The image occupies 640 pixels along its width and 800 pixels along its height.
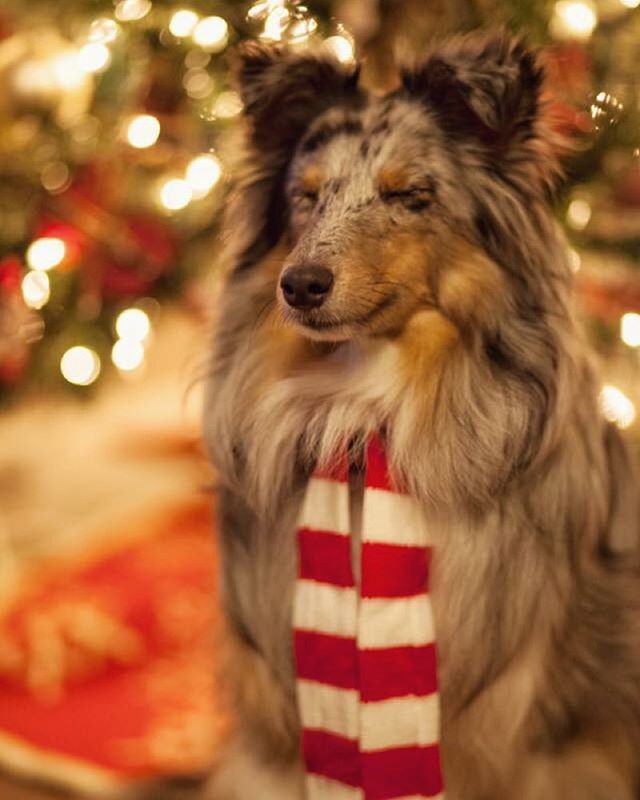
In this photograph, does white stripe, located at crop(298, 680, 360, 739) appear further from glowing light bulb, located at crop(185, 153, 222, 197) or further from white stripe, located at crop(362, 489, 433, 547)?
glowing light bulb, located at crop(185, 153, 222, 197)

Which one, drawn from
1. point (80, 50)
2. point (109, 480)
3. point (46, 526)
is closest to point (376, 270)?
point (80, 50)

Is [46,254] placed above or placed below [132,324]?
Result: above

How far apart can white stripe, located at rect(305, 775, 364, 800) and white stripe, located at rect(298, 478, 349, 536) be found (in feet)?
1.40

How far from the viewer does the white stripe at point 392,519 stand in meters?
1.48

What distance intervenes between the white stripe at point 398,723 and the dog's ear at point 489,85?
90 cm

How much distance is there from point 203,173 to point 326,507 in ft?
3.82

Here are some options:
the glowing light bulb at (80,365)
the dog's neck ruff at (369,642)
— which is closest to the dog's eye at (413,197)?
the dog's neck ruff at (369,642)

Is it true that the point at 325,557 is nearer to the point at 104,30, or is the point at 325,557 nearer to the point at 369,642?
the point at 369,642

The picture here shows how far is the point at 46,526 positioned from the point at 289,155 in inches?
91.3

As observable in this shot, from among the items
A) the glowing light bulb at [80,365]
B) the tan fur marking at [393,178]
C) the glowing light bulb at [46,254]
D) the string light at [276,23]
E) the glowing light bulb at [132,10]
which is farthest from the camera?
the glowing light bulb at [80,365]

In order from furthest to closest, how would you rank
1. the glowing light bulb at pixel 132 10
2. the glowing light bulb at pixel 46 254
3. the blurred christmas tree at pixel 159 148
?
the glowing light bulb at pixel 46 254, the glowing light bulb at pixel 132 10, the blurred christmas tree at pixel 159 148

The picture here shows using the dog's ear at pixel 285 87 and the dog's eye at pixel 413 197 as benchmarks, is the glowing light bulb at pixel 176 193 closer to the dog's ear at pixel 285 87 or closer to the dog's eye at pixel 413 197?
the dog's ear at pixel 285 87

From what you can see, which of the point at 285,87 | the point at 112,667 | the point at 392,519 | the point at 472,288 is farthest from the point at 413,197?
the point at 112,667

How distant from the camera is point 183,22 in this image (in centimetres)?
200
